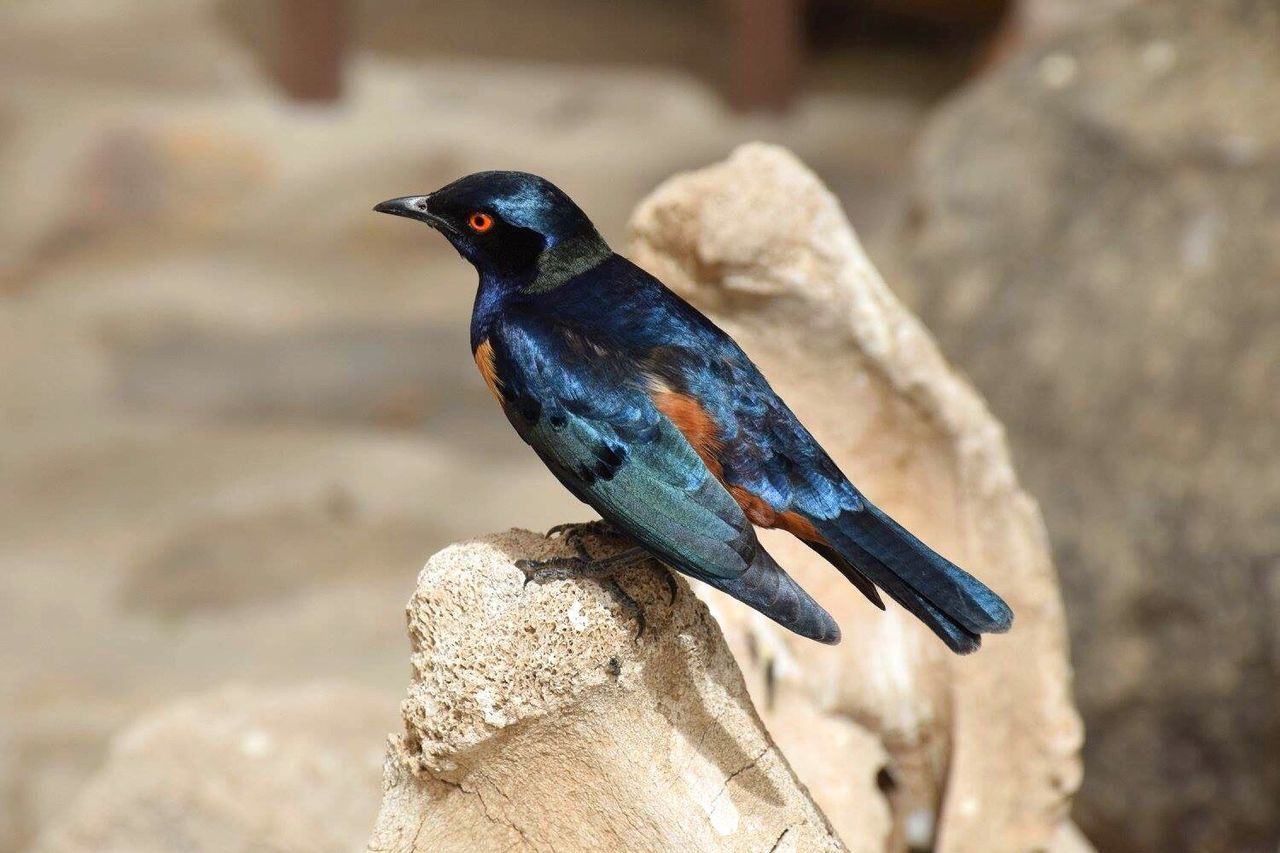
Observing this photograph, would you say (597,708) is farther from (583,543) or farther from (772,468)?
(772,468)

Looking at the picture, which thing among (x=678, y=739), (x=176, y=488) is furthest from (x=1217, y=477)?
(x=176, y=488)

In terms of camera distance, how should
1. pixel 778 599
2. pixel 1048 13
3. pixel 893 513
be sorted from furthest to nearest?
1. pixel 1048 13
2. pixel 893 513
3. pixel 778 599

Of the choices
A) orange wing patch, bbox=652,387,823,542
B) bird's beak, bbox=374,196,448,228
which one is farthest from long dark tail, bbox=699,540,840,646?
bird's beak, bbox=374,196,448,228

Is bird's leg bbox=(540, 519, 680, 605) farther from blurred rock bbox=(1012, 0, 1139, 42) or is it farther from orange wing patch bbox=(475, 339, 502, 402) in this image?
blurred rock bbox=(1012, 0, 1139, 42)

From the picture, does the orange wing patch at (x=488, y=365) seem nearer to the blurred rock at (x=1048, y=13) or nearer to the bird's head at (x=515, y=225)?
the bird's head at (x=515, y=225)

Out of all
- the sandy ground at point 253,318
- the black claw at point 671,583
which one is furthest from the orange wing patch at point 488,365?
the sandy ground at point 253,318

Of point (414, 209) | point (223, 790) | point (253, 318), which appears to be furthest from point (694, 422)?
point (253, 318)
